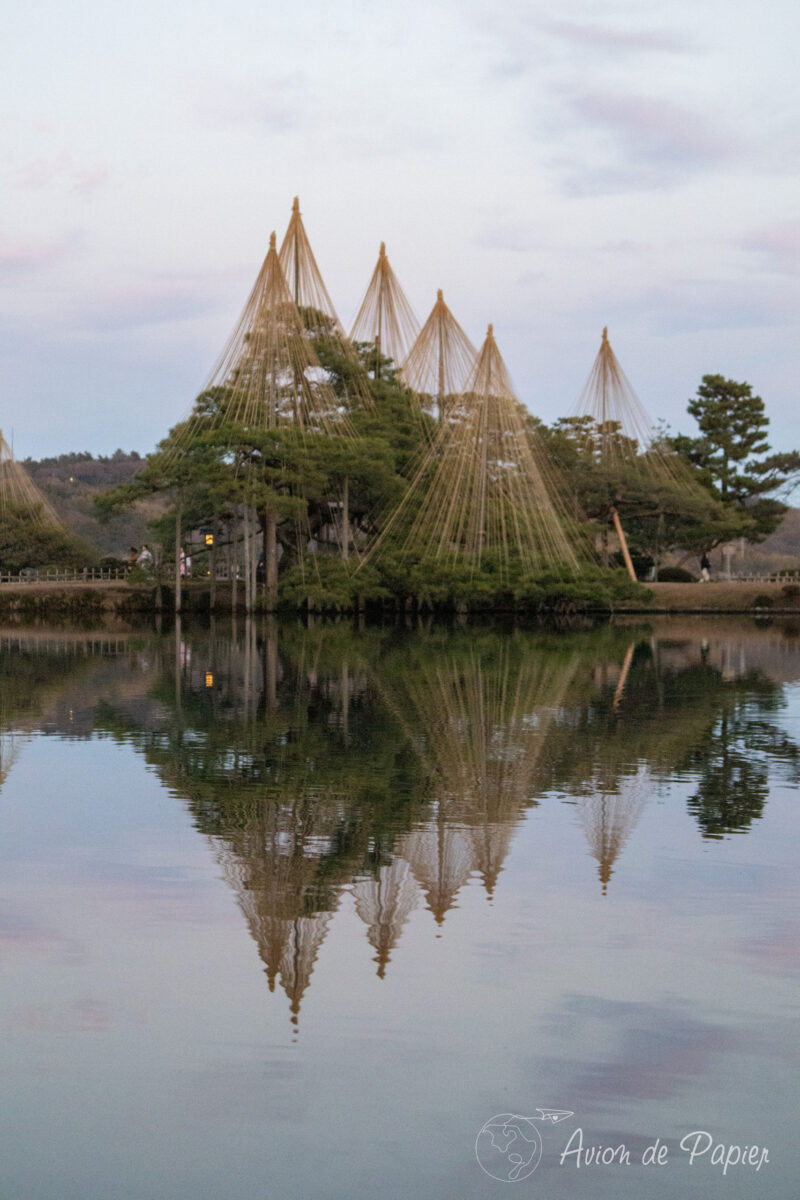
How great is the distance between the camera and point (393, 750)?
39.1ft

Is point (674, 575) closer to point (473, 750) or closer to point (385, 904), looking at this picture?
point (473, 750)

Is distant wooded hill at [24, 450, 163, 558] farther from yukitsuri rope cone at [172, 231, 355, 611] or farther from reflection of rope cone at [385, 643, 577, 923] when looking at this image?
reflection of rope cone at [385, 643, 577, 923]

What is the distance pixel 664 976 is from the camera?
5.50 m

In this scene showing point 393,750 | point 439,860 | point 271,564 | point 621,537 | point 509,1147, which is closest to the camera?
point 509,1147

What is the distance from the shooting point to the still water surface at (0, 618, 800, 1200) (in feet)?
13.3

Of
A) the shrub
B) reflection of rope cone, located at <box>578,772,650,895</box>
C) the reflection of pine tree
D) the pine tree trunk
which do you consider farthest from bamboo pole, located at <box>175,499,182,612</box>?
reflection of rope cone, located at <box>578,772,650,895</box>

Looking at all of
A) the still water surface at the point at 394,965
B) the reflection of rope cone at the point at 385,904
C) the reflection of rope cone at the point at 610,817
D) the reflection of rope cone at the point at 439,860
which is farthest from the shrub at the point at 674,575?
the reflection of rope cone at the point at 385,904

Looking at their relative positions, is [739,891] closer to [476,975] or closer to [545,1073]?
[476,975]

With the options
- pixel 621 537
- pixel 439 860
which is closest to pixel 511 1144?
pixel 439 860

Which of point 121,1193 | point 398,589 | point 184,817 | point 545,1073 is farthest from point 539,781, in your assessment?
point 398,589

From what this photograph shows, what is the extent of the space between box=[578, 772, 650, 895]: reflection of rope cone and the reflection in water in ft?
0.07

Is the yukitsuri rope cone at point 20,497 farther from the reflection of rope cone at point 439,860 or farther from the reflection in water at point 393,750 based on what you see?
the reflection of rope cone at point 439,860

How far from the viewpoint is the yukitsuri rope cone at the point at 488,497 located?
42.1 m

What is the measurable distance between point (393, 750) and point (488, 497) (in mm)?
32280
